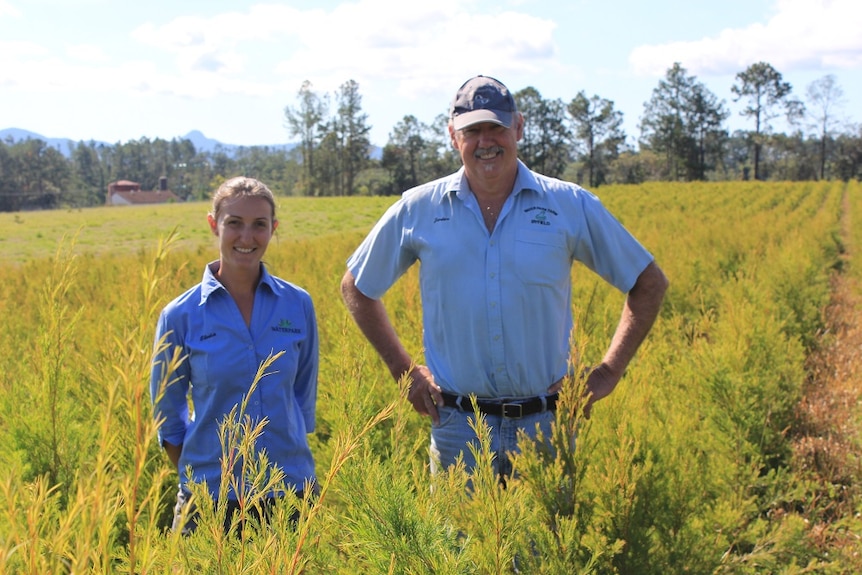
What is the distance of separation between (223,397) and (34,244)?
2597 cm

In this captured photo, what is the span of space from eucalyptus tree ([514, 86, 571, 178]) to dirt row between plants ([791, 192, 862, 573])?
60.4 meters

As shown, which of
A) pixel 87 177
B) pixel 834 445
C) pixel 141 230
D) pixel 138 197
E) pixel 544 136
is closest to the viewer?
pixel 834 445

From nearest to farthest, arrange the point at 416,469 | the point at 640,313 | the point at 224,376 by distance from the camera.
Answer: the point at 416,469
the point at 224,376
the point at 640,313

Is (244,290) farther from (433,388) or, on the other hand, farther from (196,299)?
(433,388)

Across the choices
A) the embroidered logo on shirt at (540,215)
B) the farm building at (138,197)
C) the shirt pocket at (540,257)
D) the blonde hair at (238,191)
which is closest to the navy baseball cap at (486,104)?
the embroidered logo on shirt at (540,215)

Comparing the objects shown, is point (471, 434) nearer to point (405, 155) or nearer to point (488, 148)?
point (488, 148)

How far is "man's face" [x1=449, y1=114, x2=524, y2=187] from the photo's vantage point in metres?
2.71

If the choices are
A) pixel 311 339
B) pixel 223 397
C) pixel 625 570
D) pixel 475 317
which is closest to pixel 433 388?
pixel 475 317

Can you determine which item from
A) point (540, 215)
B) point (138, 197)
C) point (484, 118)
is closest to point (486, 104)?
point (484, 118)

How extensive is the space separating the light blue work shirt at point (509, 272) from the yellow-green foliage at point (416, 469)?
0.24 meters

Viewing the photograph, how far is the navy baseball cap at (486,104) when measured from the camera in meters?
2.66

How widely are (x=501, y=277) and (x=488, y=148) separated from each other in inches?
20.3

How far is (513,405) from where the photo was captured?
269 cm

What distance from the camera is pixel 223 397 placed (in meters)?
2.54
